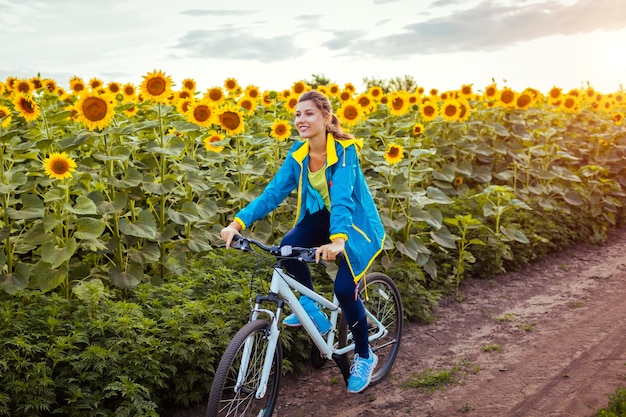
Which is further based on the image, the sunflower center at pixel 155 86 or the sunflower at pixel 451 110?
the sunflower at pixel 451 110

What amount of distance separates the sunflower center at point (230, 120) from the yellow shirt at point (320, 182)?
2350 millimetres

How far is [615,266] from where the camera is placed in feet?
27.3

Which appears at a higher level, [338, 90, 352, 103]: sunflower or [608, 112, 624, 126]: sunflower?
[338, 90, 352, 103]: sunflower

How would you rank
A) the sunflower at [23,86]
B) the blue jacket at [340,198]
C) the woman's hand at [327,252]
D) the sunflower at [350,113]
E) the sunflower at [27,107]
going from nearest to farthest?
1. the woman's hand at [327,252]
2. the blue jacket at [340,198]
3. the sunflower at [27,107]
4. the sunflower at [23,86]
5. the sunflower at [350,113]

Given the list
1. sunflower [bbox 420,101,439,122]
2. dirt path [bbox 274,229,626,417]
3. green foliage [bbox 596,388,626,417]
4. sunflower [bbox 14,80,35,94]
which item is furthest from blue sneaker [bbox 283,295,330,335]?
sunflower [bbox 14,80,35,94]

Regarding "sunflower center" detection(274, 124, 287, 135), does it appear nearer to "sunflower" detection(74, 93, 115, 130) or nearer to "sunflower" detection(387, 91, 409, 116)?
"sunflower" detection(74, 93, 115, 130)

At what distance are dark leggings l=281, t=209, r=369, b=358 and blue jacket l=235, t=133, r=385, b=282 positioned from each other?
60 millimetres

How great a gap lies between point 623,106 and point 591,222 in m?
4.69

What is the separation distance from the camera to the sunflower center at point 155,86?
19.2 ft

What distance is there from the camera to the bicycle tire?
16.6 feet

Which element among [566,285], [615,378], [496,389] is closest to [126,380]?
[496,389]

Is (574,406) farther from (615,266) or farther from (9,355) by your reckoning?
(615,266)

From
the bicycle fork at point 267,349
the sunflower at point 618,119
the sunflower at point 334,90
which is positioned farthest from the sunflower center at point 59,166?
the sunflower at point 618,119

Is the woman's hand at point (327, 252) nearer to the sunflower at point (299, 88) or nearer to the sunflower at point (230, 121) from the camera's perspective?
the sunflower at point (230, 121)
